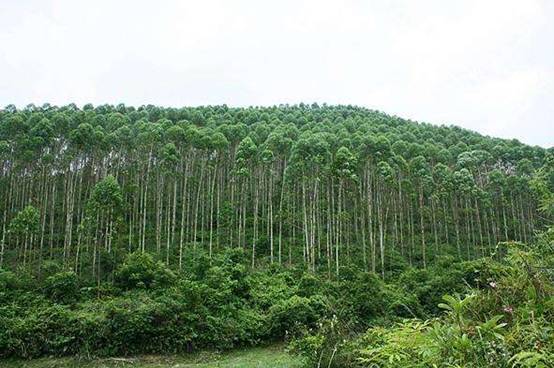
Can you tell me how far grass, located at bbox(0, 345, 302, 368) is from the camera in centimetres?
1398

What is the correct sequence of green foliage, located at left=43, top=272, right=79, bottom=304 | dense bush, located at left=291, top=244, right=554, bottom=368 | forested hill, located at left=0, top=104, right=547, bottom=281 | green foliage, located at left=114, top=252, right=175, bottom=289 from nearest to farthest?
1. dense bush, located at left=291, top=244, right=554, bottom=368
2. green foliage, located at left=43, top=272, right=79, bottom=304
3. green foliage, located at left=114, top=252, right=175, bottom=289
4. forested hill, located at left=0, top=104, right=547, bottom=281

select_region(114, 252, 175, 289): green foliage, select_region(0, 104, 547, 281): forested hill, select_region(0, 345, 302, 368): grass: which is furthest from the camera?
select_region(0, 104, 547, 281): forested hill

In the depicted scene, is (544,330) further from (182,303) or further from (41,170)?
(41,170)

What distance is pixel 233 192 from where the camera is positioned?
31.7 meters

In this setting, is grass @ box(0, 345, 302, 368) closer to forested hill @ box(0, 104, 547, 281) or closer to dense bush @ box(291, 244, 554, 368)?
forested hill @ box(0, 104, 547, 281)

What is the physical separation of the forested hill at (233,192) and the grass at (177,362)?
25.0ft

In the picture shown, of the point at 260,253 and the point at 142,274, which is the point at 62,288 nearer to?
the point at 142,274

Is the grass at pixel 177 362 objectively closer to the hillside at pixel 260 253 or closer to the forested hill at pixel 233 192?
the hillside at pixel 260 253

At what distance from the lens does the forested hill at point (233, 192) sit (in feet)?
84.8

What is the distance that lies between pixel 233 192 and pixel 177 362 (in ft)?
57.5

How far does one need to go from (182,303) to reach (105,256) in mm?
9111

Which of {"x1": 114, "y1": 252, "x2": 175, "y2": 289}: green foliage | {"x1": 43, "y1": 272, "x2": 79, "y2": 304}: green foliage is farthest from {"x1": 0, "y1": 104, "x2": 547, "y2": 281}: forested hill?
{"x1": 43, "y1": 272, "x2": 79, "y2": 304}: green foliage

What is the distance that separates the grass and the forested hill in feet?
25.0

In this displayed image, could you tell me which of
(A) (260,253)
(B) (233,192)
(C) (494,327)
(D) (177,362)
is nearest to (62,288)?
(D) (177,362)
